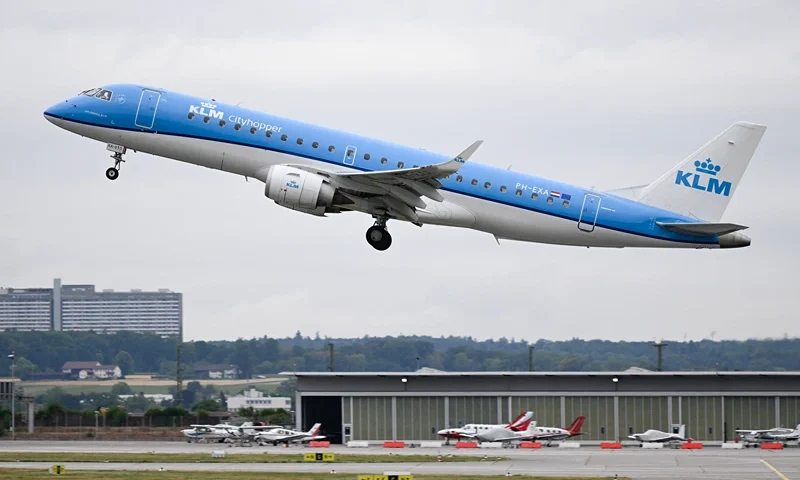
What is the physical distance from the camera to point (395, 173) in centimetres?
5025

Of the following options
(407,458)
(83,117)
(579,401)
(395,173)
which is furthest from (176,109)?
(579,401)

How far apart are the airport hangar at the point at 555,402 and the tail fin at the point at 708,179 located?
33.9m

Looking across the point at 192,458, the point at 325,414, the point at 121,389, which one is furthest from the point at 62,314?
the point at 192,458

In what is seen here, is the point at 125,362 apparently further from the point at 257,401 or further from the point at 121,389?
the point at 121,389

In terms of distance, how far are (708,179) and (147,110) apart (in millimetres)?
25066

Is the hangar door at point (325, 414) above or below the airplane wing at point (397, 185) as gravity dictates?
below

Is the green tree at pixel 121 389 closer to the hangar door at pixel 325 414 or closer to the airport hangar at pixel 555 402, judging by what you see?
the hangar door at pixel 325 414

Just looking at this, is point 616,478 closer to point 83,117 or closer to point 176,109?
point 176,109

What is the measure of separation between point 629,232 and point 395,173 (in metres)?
11.4

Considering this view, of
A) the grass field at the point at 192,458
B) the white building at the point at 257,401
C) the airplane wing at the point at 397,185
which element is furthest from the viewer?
the white building at the point at 257,401

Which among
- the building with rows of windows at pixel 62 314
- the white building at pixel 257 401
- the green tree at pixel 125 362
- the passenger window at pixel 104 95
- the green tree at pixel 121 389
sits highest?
the passenger window at pixel 104 95

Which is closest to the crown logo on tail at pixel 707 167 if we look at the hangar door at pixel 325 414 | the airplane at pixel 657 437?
the airplane at pixel 657 437

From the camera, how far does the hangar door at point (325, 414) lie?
9144 cm

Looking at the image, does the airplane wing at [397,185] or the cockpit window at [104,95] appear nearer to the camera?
the airplane wing at [397,185]
